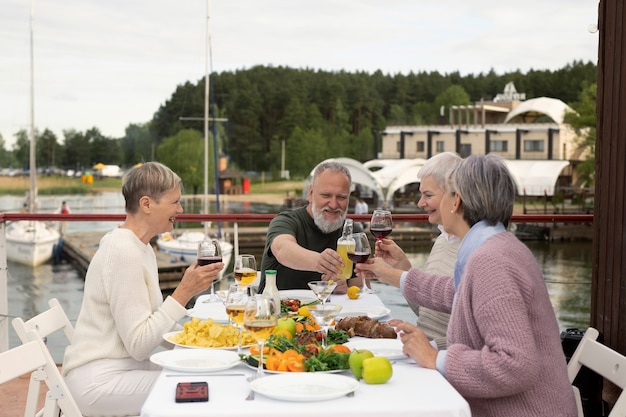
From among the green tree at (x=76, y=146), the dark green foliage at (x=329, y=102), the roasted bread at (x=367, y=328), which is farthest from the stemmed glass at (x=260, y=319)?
the dark green foliage at (x=329, y=102)

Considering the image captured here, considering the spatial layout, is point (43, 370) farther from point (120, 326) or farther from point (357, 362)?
point (357, 362)

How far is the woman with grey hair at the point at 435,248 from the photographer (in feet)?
9.37

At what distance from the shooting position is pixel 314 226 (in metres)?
3.67

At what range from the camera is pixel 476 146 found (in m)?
65.2

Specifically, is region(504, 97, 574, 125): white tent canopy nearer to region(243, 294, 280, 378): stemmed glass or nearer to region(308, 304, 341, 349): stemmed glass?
region(308, 304, 341, 349): stemmed glass

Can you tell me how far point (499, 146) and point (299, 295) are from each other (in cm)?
6330

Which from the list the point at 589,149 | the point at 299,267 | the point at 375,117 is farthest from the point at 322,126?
the point at 299,267

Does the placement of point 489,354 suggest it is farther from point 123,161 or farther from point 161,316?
point 123,161

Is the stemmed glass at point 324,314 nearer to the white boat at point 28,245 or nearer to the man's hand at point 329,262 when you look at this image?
the man's hand at point 329,262

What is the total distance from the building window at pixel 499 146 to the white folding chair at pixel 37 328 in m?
63.4

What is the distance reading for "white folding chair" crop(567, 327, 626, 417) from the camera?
2.30 meters

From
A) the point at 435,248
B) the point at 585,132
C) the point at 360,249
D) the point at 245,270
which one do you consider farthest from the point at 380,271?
the point at 585,132

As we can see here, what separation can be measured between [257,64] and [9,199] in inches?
1047

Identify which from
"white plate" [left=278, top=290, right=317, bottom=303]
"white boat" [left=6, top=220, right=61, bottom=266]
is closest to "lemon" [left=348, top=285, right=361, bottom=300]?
"white plate" [left=278, top=290, right=317, bottom=303]
